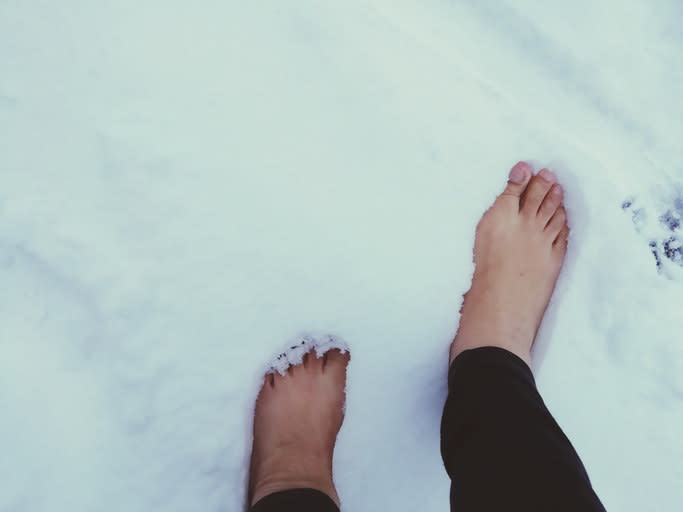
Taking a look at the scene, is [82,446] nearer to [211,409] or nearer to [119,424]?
[119,424]

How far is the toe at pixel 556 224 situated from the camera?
38.9 inches

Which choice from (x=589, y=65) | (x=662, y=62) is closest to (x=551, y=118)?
(x=589, y=65)

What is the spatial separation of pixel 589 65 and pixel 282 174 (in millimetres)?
598

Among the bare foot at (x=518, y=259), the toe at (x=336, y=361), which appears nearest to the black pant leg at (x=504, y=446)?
the bare foot at (x=518, y=259)

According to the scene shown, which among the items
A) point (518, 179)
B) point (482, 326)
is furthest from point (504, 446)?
point (518, 179)

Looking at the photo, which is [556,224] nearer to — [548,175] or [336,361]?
[548,175]

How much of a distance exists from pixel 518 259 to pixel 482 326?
0.55 ft

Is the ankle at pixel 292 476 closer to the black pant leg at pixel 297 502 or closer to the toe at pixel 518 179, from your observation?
the black pant leg at pixel 297 502

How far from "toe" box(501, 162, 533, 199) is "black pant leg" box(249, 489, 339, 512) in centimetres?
65

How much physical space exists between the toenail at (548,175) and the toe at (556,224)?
2.6 inches

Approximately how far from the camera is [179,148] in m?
0.82

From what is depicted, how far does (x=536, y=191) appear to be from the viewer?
98cm

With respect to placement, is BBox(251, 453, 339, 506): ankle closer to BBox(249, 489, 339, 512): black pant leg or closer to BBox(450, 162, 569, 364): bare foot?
BBox(249, 489, 339, 512): black pant leg

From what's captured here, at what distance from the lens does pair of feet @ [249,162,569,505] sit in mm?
898
